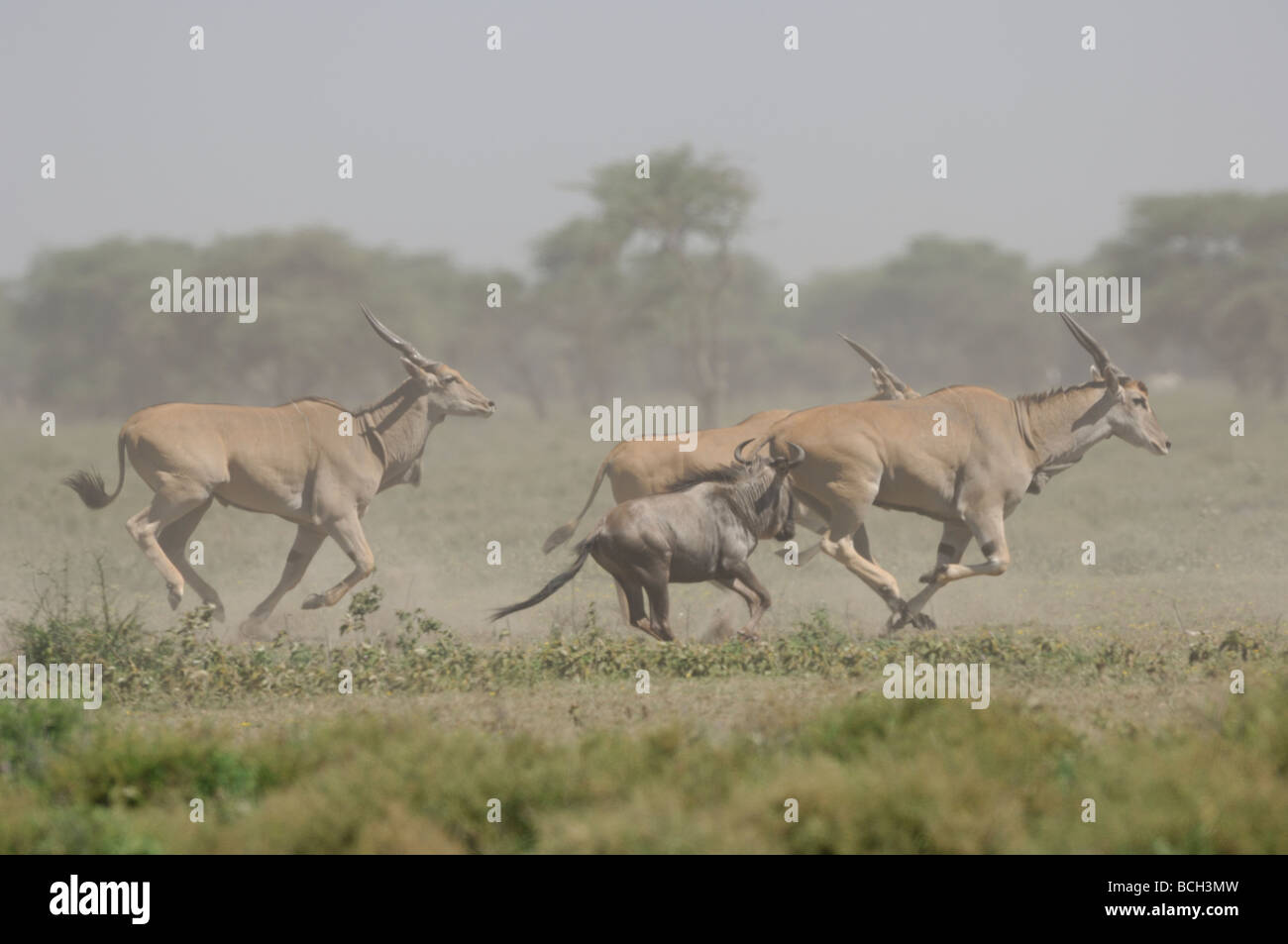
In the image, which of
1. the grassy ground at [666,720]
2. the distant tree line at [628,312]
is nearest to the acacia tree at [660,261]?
the distant tree line at [628,312]

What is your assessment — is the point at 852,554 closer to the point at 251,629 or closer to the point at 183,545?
the point at 251,629

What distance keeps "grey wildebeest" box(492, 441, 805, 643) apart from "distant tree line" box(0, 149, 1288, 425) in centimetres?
2490

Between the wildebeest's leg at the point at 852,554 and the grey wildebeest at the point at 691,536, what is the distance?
453 millimetres

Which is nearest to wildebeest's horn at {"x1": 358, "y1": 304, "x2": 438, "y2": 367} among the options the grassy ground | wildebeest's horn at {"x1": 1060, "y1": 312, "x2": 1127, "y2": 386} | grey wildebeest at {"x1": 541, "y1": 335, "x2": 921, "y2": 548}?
grey wildebeest at {"x1": 541, "y1": 335, "x2": 921, "y2": 548}

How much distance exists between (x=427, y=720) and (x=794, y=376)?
156 ft

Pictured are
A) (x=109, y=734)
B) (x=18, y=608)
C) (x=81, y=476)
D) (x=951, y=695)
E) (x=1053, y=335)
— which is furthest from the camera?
(x=1053, y=335)

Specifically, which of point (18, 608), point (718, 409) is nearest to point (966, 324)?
point (718, 409)

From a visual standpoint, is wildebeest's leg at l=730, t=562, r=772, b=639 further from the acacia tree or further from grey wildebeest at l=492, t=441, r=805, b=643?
the acacia tree

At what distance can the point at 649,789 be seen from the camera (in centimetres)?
579

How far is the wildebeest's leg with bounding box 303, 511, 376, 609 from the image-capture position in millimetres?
11242

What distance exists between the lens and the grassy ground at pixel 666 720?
5.52 m

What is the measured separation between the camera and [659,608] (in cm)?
979

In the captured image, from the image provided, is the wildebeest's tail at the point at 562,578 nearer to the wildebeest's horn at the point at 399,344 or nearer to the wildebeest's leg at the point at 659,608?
the wildebeest's leg at the point at 659,608
